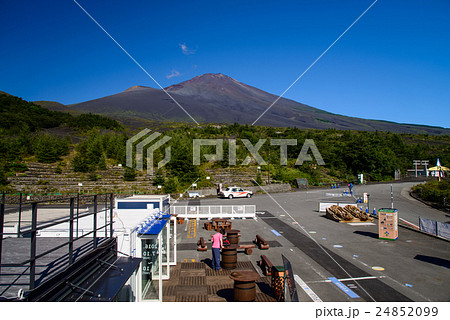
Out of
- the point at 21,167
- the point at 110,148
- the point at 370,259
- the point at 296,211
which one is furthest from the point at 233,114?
the point at 370,259

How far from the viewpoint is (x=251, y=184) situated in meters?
44.9

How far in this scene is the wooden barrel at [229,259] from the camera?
33.1 ft

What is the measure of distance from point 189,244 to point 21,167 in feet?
131

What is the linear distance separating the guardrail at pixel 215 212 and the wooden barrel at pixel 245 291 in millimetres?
14531

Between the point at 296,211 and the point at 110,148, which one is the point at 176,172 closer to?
the point at 110,148

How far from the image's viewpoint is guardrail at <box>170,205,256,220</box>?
21.7 m

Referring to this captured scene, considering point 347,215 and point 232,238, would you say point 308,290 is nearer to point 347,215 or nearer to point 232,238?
point 232,238

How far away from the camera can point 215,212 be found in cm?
2223

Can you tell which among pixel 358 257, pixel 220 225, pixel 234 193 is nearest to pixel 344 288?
pixel 358 257

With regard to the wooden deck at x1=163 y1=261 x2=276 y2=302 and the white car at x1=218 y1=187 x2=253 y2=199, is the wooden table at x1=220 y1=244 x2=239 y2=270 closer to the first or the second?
the wooden deck at x1=163 y1=261 x2=276 y2=302

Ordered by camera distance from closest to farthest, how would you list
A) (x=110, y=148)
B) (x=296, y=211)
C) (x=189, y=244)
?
1. (x=189, y=244)
2. (x=296, y=211)
3. (x=110, y=148)

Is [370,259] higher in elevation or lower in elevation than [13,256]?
lower

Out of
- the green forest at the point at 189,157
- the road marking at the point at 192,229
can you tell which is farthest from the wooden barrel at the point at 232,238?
the green forest at the point at 189,157

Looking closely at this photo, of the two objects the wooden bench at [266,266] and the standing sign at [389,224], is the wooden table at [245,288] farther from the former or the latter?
the standing sign at [389,224]
